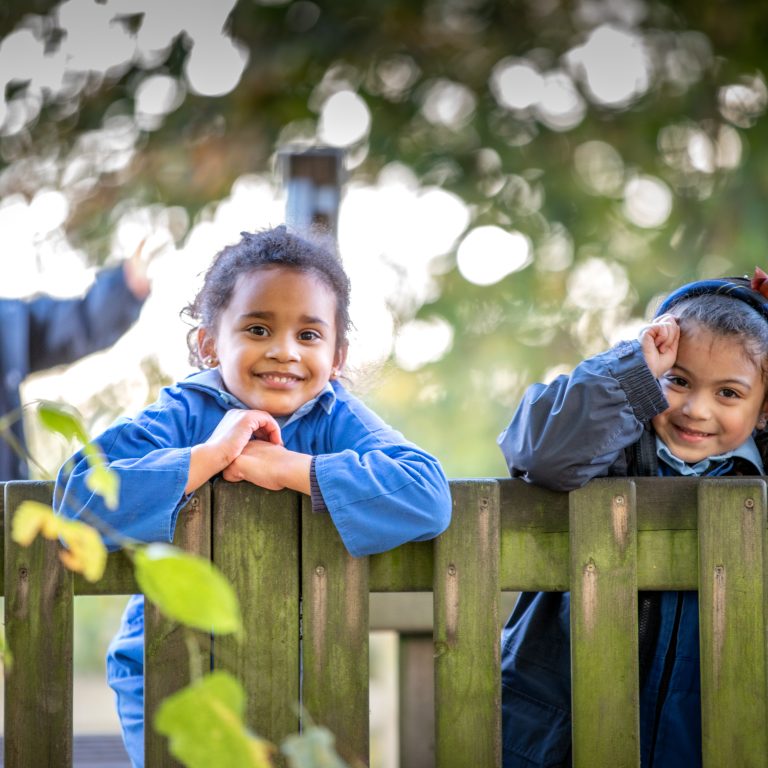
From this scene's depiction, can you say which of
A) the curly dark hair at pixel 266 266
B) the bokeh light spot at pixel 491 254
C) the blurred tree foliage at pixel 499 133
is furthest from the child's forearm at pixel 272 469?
the bokeh light spot at pixel 491 254

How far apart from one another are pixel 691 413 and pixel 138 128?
211 inches

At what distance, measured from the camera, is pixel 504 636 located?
2.39 m

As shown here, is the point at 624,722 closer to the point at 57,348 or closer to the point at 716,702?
the point at 716,702

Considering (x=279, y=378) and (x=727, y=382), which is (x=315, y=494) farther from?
(x=727, y=382)

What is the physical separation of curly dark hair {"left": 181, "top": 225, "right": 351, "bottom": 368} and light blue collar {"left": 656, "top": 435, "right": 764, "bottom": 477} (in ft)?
2.41

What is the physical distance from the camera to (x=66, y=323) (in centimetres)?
459

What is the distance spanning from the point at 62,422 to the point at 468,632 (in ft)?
3.58

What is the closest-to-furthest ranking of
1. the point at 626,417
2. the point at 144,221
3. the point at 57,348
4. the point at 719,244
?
the point at 626,417 → the point at 57,348 → the point at 719,244 → the point at 144,221

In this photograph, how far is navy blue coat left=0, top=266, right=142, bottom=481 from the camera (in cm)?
449

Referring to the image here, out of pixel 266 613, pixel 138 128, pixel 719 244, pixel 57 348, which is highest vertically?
pixel 138 128

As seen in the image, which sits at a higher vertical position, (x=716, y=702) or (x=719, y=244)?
(x=719, y=244)

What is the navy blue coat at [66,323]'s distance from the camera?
4488 mm

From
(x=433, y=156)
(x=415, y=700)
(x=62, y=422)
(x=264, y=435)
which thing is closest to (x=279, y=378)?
(x=264, y=435)

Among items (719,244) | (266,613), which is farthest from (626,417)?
(719,244)
